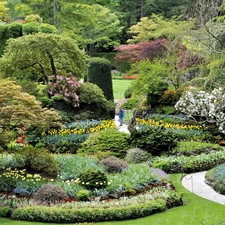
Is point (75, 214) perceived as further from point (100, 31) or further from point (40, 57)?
point (100, 31)

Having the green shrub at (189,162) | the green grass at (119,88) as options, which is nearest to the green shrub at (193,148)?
the green shrub at (189,162)

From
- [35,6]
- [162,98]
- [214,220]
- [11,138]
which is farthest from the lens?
[35,6]

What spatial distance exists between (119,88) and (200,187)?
28835mm

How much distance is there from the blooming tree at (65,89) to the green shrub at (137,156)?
15.9 feet

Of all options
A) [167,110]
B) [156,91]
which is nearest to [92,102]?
[156,91]

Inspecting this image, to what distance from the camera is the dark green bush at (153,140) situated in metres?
16.5

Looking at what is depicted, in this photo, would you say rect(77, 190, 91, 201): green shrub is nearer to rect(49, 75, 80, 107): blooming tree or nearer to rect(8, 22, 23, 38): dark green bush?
rect(49, 75, 80, 107): blooming tree

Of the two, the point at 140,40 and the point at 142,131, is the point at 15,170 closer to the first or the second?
the point at 142,131

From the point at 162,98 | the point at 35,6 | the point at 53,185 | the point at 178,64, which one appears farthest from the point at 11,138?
the point at 35,6

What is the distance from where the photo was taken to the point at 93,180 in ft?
39.9

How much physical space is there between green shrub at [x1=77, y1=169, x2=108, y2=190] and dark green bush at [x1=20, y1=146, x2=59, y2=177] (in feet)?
3.26

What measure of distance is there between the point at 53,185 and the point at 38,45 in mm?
9469

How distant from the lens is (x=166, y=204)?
1145 cm

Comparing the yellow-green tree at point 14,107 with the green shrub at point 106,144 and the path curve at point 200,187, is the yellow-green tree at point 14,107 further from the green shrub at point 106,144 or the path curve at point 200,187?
the path curve at point 200,187
